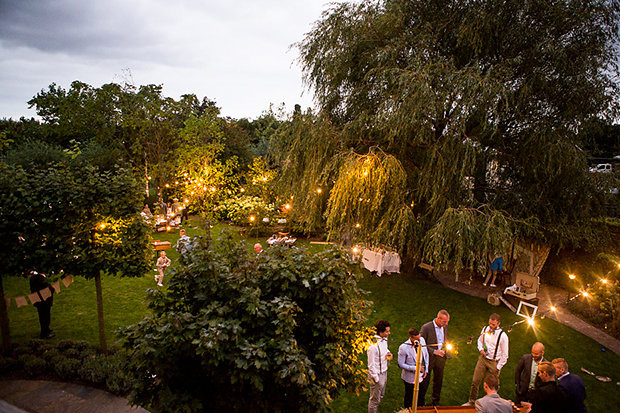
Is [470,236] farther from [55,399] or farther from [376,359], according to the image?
[55,399]

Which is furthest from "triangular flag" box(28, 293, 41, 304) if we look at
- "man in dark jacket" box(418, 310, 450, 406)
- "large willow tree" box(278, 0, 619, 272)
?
"man in dark jacket" box(418, 310, 450, 406)

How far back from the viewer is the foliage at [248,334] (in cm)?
319

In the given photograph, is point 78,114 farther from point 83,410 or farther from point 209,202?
point 83,410

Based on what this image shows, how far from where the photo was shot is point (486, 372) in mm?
6168

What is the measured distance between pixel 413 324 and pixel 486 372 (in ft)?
10.7

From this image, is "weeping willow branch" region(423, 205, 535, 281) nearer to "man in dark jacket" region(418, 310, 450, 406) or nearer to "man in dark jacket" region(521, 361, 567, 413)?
"man in dark jacket" region(418, 310, 450, 406)

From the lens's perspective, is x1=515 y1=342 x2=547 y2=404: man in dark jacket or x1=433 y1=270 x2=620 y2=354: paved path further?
x1=433 y1=270 x2=620 y2=354: paved path

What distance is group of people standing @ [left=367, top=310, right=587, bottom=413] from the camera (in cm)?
464

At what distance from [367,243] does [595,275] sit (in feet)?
26.2

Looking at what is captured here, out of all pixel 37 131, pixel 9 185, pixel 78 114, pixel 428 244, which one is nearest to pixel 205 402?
pixel 9 185

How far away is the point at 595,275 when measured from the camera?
36.0 ft

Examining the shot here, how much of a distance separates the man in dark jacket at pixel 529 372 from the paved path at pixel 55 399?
646cm

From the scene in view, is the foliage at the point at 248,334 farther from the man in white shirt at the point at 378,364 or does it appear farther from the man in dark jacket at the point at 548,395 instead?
the man in dark jacket at the point at 548,395

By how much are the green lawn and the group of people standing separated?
794 millimetres
